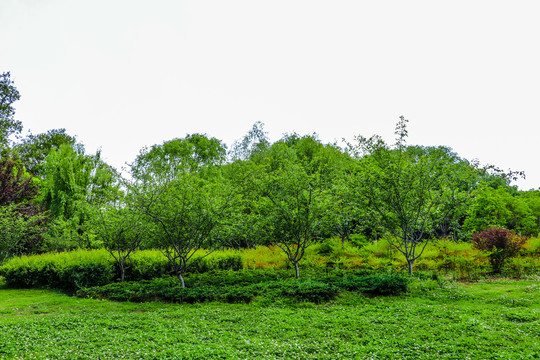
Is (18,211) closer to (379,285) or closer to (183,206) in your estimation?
(183,206)

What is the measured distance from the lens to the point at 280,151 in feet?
83.1

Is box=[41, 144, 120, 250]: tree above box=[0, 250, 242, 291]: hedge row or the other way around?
above

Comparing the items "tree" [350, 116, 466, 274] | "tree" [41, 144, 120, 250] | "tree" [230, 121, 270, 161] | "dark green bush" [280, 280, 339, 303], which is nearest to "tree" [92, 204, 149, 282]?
"dark green bush" [280, 280, 339, 303]

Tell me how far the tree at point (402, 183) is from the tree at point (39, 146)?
30.5 meters

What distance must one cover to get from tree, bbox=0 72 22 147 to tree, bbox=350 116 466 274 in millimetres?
23361

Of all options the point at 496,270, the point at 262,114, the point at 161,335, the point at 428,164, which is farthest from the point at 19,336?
the point at 262,114

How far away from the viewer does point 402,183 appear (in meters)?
8.71

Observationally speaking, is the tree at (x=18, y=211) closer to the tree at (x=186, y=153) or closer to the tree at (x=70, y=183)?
the tree at (x=70, y=183)

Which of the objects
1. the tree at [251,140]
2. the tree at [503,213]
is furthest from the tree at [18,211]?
the tree at [503,213]

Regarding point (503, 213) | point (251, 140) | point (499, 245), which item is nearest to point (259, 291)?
point (499, 245)

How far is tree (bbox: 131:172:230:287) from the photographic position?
28.0 ft

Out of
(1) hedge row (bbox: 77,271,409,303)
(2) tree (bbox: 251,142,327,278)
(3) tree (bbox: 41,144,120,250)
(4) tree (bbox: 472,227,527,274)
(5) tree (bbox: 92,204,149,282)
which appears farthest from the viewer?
(3) tree (bbox: 41,144,120,250)

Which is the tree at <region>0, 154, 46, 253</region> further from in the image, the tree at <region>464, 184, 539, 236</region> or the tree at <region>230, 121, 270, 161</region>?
the tree at <region>464, 184, 539, 236</region>

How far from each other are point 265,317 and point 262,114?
99.2 feet
